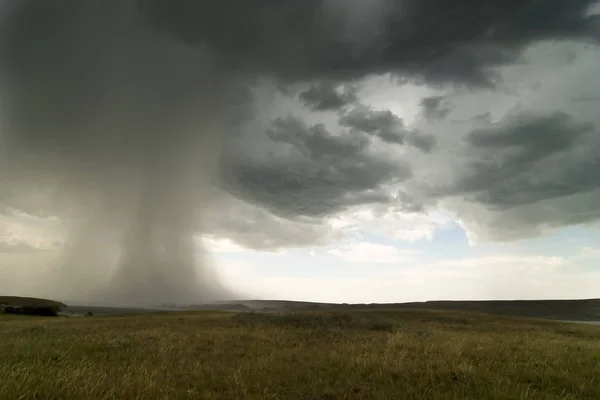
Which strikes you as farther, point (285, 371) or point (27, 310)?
point (27, 310)

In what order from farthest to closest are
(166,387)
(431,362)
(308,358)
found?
(308,358) < (431,362) < (166,387)

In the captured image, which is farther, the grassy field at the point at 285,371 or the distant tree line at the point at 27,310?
the distant tree line at the point at 27,310

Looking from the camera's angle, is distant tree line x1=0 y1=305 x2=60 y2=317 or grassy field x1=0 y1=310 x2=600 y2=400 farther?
distant tree line x1=0 y1=305 x2=60 y2=317

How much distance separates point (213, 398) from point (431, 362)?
775 centimetres

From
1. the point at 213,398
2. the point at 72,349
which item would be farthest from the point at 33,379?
the point at 72,349

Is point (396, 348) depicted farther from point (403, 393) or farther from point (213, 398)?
point (213, 398)

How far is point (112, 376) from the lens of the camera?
10383mm

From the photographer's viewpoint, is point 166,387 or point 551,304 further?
point 551,304

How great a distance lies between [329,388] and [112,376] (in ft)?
18.2

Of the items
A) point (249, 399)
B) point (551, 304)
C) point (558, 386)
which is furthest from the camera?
point (551, 304)

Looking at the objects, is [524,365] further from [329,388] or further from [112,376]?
[112,376]

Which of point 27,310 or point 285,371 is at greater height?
point 27,310

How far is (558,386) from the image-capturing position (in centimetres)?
1122

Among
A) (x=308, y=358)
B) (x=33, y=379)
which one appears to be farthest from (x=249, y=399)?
(x=308, y=358)
